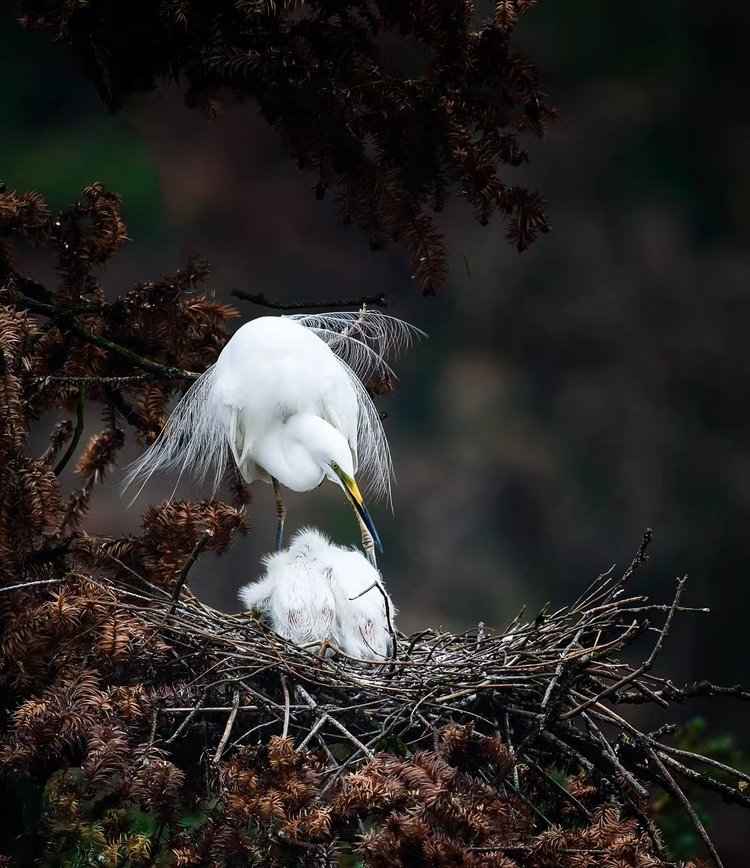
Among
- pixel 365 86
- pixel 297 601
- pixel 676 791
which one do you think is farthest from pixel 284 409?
pixel 676 791

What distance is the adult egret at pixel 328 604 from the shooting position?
1.79m

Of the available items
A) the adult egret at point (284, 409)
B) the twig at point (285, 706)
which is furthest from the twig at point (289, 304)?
the twig at point (285, 706)

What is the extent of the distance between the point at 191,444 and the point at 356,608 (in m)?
0.62

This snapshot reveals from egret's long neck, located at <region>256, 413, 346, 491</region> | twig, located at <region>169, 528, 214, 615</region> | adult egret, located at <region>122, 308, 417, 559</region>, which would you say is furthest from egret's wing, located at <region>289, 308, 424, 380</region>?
twig, located at <region>169, 528, 214, 615</region>

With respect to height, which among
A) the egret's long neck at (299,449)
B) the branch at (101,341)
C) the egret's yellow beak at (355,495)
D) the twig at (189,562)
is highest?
the egret's long neck at (299,449)

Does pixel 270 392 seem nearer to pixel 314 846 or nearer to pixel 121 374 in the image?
pixel 121 374

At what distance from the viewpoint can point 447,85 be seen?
5.03ft

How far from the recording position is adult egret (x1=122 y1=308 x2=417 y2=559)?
208cm

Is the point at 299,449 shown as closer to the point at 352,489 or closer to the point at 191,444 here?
the point at 352,489

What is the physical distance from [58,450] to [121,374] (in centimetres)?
18

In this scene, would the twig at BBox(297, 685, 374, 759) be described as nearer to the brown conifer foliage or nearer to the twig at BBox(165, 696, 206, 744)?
the twig at BBox(165, 696, 206, 744)

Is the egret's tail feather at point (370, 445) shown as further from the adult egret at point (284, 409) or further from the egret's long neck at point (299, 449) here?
the egret's long neck at point (299, 449)

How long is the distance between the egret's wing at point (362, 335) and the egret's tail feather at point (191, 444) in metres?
0.30

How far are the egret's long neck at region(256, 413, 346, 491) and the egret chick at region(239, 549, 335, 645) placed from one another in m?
0.23
